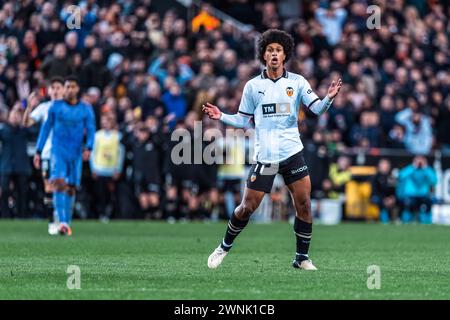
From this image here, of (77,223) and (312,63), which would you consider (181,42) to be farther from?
(77,223)

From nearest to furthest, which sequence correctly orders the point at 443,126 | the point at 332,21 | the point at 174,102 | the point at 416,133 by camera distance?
1. the point at 174,102
2. the point at 416,133
3. the point at 443,126
4. the point at 332,21

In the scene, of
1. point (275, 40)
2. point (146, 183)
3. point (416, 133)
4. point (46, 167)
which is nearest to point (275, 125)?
point (275, 40)

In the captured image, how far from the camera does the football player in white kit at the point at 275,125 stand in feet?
43.4

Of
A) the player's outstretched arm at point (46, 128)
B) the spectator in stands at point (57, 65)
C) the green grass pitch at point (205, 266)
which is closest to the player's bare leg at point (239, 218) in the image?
the green grass pitch at point (205, 266)

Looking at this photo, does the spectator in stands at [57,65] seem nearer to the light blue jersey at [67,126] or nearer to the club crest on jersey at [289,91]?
the light blue jersey at [67,126]

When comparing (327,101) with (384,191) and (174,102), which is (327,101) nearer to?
(174,102)

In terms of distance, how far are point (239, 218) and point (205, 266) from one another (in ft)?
3.09

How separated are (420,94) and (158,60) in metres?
6.90

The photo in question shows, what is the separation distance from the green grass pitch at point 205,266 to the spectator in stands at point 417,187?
15.1ft

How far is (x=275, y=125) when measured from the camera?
1330cm

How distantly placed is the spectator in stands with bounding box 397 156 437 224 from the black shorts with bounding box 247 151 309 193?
15503 mm

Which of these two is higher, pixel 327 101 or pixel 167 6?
pixel 167 6
